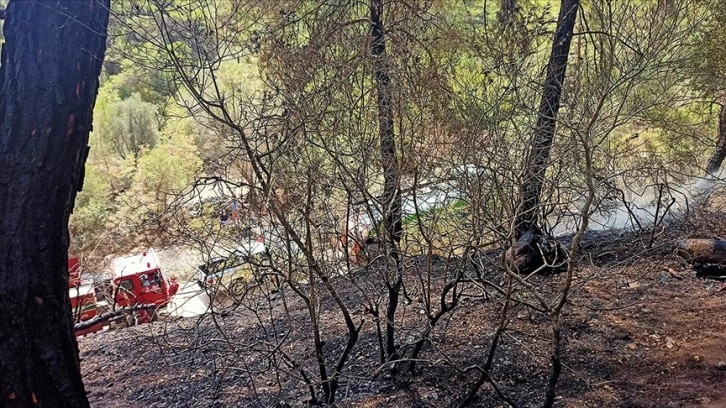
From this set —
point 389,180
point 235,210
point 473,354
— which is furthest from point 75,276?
point 473,354

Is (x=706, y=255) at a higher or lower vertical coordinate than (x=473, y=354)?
higher

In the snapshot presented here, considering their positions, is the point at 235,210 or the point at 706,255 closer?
the point at 235,210

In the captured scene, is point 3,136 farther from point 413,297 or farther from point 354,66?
point 413,297

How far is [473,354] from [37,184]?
2.97m

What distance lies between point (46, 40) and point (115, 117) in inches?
590

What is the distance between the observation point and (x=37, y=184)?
217cm

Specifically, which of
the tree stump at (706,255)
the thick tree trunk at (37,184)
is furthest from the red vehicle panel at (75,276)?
the tree stump at (706,255)

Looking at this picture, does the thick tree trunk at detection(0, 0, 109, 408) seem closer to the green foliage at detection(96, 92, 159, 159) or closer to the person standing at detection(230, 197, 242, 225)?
the person standing at detection(230, 197, 242, 225)

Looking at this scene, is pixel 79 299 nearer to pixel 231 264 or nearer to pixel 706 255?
pixel 231 264

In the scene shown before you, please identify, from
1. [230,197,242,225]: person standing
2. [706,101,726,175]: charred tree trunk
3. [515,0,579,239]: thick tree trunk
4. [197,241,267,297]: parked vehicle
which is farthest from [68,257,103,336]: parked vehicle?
[706,101,726,175]: charred tree trunk

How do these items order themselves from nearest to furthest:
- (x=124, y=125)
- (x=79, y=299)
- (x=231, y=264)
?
(x=231, y=264) → (x=79, y=299) → (x=124, y=125)

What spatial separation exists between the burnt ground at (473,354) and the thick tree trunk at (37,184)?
2.84 feet

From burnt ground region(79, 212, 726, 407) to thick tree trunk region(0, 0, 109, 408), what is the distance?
2.84 feet

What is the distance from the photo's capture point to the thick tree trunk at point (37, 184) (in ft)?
6.95
